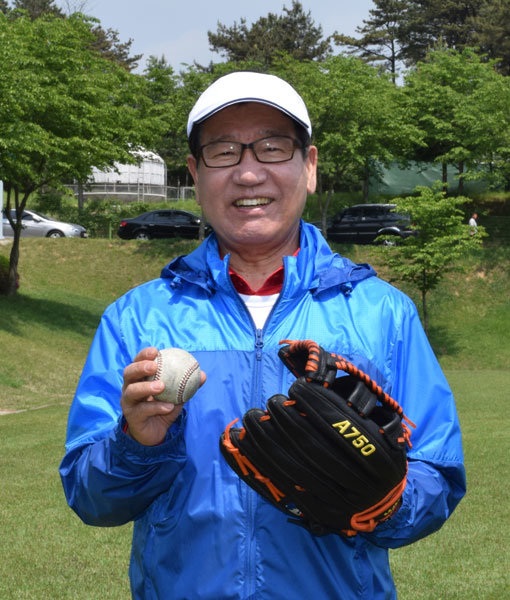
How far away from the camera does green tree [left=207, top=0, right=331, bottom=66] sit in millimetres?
68312

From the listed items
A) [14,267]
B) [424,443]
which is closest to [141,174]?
[14,267]

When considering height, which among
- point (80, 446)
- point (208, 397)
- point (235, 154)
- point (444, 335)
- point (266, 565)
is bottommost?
point (444, 335)

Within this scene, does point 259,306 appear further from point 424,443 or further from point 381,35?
point 381,35

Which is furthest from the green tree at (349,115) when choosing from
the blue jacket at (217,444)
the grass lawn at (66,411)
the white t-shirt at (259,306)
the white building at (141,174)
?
the blue jacket at (217,444)

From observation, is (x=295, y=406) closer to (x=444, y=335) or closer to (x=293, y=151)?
(x=293, y=151)

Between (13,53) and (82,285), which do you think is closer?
(13,53)

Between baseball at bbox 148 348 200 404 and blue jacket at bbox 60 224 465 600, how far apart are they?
0.58 feet

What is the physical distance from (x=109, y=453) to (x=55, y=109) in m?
24.8

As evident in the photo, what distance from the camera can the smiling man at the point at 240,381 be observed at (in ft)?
8.06

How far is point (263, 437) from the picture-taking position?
7.83ft

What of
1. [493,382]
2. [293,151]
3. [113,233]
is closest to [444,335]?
[493,382]

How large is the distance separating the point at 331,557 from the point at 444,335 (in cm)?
3252

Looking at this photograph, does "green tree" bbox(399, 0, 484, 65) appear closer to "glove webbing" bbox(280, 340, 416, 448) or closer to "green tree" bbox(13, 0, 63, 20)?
"green tree" bbox(13, 0, 63, 20)

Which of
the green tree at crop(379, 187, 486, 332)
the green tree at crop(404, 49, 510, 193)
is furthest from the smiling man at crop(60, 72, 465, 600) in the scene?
the green tree at crop(404, 49, 510, 193)
